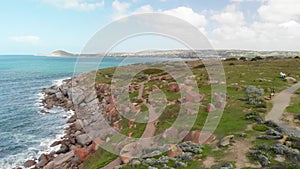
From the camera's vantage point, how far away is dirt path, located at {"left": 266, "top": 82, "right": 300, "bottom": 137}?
2375 centimetres

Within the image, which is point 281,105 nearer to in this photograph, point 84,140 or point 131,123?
point 131,123

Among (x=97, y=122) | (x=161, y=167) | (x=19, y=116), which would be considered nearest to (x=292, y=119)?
(x=161, y=167)

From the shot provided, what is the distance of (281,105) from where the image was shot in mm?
30547

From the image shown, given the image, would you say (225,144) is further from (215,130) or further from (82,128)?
(82,128)

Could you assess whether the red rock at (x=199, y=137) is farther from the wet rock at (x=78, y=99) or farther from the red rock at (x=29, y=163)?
the wet rock at (x=78, y=99)

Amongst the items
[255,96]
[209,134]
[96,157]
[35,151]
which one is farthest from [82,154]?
[255,96]

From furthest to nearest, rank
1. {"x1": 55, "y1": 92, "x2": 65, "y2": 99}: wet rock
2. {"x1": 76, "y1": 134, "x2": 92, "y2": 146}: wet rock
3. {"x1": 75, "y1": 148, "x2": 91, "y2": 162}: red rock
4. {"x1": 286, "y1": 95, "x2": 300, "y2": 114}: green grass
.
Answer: {"x1": 55, "y1": 92, "x2": 65, "y2": 99}: wet rock
{"x1": 76, "y1": 134, "x2": 92, "y2": 146}: wet rock
{"x1": 75, "y1": 148, "x2": 91, "y2": 162}: red rock
{"x1": 286, "y1": 95, "x2": 300, "y2": 114}: green grass

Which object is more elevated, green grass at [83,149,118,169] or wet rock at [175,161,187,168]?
wet rock at [175,161,187,168]

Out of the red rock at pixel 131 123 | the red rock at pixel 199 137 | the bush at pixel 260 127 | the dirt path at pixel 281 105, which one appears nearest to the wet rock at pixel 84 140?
the red rock at pixel 131 123

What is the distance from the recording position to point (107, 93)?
62.2 m

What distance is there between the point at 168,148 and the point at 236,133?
6.82m

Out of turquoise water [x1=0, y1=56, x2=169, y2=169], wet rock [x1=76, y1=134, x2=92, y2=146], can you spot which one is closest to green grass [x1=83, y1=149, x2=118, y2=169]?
wet rock [x1=76, y1=134, x2=92, y2=146]

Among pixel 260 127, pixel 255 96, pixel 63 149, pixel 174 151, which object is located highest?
pixel 255 96

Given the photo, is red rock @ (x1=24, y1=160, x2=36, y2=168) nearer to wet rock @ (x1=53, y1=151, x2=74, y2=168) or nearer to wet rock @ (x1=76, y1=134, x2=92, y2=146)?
wet rock @ (x1=53, y1=151, x2=74, y2=168)
